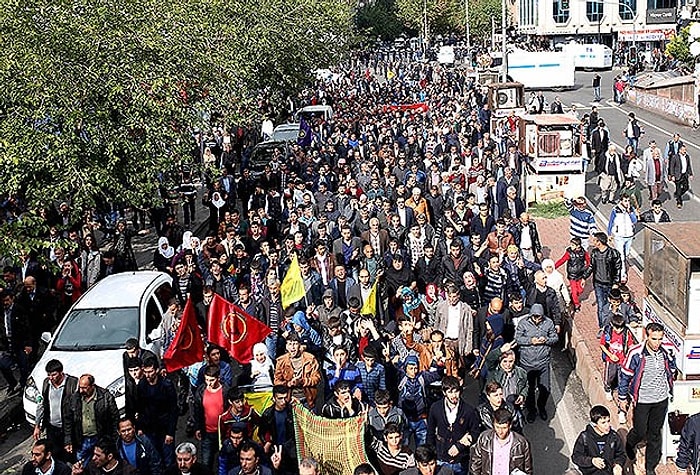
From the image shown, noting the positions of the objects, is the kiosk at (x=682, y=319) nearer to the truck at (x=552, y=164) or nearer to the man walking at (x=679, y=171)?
the man walking at (x=679, y=171)

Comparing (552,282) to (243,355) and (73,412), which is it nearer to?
(243,355)

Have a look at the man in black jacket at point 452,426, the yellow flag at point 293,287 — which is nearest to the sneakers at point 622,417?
the man in black jacket at point 452,426

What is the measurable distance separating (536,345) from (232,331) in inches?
136

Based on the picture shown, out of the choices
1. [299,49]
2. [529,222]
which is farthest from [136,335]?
[299,49]

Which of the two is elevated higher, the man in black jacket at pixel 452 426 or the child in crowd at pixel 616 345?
the man in black jacket at pixel 452 426

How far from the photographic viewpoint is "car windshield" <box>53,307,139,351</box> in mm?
10859

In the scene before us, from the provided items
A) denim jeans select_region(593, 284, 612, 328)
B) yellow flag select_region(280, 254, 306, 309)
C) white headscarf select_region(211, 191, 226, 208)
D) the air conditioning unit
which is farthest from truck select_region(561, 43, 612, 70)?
yellow flag select_region(280, 254, 306, 309)

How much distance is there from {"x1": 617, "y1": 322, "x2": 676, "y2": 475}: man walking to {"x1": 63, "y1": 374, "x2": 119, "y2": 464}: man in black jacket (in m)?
5.09

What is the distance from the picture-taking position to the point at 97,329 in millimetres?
11125

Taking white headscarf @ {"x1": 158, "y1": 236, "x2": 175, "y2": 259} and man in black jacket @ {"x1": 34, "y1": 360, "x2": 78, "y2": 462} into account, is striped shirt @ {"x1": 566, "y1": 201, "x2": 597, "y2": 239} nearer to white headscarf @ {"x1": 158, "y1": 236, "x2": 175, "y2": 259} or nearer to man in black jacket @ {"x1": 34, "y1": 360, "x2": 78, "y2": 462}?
white headscarf @ {"x1": 158, "y1": 236, "x2": 175, "y2": 259}

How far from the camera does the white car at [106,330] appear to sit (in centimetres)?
1018

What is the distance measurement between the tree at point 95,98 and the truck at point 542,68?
1455 inches

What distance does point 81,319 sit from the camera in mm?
11320

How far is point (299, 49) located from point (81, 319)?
2328cm
